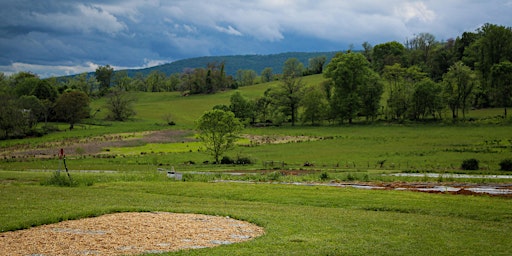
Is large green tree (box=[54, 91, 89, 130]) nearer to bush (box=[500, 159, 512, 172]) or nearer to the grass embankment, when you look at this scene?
the grass embankment

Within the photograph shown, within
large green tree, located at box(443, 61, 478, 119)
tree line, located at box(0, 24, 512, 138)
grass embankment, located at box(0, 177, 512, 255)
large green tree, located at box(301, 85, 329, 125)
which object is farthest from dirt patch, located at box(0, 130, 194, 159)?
large green tree, located at box(443, 61, 478, 119)

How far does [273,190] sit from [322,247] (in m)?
13.8

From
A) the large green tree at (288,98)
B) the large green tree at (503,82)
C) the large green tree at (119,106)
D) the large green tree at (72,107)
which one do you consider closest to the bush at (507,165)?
the large green tree at (503,82)

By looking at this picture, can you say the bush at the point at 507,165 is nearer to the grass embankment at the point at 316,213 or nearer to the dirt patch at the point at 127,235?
the grass embankment at the point at 316,213

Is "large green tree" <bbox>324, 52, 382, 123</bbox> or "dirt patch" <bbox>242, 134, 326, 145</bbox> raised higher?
"large green tree" <bbox>324, 52, 382, 123</bbox>

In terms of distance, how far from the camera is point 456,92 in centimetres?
9600

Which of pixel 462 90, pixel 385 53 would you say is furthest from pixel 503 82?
pixel 385 53

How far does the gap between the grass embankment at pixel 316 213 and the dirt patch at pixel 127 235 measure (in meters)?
0.89

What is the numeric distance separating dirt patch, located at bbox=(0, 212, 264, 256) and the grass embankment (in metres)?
0.89

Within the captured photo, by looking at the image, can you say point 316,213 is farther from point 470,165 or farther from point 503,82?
point 503,82

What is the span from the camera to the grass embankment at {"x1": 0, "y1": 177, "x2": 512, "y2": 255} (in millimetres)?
13281

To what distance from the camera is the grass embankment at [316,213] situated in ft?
43.6

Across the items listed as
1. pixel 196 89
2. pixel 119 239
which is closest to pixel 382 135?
pixel 119 239

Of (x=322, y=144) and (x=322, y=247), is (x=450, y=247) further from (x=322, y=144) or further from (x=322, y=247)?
(x=322, y=144)
